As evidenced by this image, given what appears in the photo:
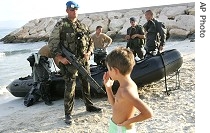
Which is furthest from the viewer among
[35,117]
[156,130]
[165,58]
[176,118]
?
[165,58]

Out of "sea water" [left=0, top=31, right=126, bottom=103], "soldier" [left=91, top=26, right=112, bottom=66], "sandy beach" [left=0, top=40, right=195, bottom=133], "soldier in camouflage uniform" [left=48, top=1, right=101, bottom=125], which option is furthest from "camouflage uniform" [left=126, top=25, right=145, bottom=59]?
"soldier in camouflage uniform" [left=48, top=1, right=101, bottom=125]

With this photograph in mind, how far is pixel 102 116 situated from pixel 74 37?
1299mm

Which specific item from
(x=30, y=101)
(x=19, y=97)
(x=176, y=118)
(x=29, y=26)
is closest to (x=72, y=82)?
(x=176, y=118)

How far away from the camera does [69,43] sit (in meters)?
4.69

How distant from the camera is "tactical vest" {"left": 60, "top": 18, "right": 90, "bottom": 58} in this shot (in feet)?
15.2

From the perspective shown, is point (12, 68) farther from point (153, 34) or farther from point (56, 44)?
point (56, 44)

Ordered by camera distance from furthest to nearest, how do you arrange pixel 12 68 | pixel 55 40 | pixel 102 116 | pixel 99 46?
pixel 12 68 → pixel 99 46 → pixel 102 116 → pixel 55 40

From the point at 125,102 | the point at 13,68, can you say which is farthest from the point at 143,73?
the point at 13,68

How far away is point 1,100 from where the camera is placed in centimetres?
779

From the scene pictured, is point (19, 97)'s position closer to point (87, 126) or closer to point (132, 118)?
point (87, 126)

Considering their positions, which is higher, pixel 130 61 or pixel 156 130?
pixel 130 61

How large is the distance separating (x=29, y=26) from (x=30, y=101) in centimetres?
3776

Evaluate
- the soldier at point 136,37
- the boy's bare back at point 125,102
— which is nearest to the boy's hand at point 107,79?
the boy's bare back at point 125,102

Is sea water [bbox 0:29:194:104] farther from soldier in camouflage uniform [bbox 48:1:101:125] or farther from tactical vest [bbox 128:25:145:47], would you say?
tactical vest [bbox 128:25:145:47]
